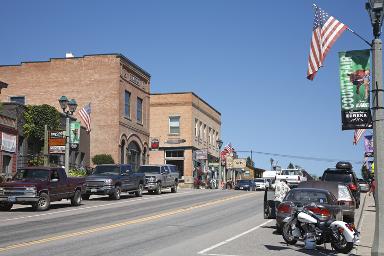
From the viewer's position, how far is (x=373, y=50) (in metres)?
11.6

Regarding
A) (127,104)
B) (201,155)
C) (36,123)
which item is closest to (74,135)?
(36,123)

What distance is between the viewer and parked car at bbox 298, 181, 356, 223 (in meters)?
19.9

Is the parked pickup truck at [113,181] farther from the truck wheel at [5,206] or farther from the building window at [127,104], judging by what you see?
the building window at [127,104]

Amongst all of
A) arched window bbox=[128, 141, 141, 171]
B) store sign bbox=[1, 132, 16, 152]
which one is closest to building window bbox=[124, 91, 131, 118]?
arched window bbox=[128, 141, 141, 171]

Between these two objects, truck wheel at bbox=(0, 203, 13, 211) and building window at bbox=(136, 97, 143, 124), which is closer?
truck wheel at bbox=(0, 203, 13, 211)

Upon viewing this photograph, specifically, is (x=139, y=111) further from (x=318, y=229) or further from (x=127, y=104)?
(x=318, y=229)

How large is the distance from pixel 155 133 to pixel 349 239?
57.8 m

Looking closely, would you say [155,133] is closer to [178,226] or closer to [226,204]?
[226,204]

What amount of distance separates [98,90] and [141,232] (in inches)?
1434

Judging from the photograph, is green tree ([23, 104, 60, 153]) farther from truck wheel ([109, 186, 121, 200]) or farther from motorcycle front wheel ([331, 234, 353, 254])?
motorcycle front wheel ([331, 234, 353, 254])

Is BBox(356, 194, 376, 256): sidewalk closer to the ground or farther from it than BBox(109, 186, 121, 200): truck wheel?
closer to the ground

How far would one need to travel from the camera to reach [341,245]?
44.2ft

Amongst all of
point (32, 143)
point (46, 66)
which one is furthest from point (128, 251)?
point (46, 66)

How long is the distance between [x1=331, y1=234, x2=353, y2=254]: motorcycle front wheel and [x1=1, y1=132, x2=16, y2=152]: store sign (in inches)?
1024
